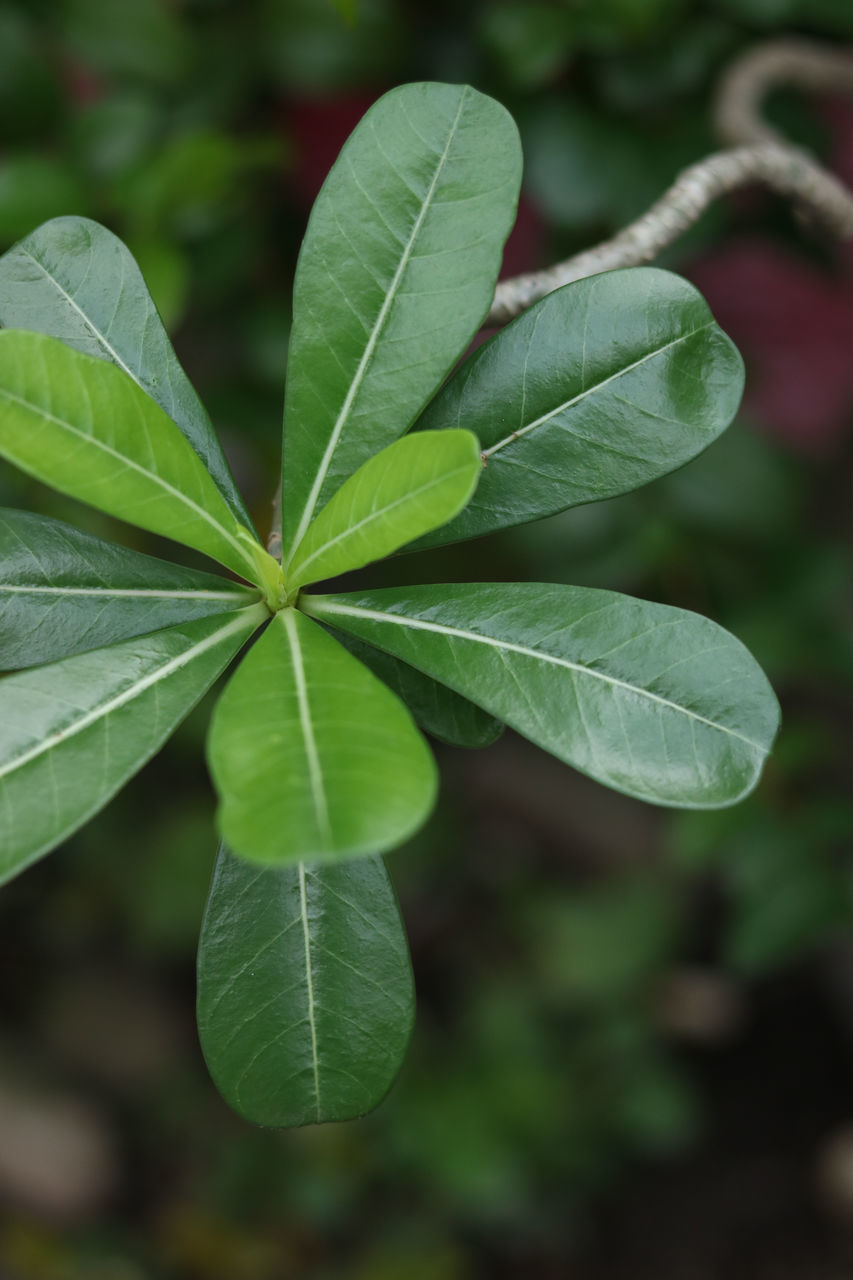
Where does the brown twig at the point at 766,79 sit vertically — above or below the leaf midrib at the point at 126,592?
above

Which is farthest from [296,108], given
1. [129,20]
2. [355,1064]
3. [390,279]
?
[355,1064]

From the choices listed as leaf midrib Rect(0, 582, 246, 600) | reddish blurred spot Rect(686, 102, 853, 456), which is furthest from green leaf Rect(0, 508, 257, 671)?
reddish blurred spot Rect(686, 102, 853, 456)

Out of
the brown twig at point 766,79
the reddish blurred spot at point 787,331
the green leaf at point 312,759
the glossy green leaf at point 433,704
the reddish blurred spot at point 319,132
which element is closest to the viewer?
the green leaf at point 312,759

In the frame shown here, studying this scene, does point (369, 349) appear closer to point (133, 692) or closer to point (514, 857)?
point (133, 692)

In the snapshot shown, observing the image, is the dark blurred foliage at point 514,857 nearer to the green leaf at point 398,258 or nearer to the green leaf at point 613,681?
the green leaf at point 398,258

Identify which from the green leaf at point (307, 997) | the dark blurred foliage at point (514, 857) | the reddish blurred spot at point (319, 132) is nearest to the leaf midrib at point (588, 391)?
the green leaf at point (307, 997)

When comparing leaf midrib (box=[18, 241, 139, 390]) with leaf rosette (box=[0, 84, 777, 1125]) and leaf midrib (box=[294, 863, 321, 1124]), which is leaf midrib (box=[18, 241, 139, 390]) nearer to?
leaf rosette (box=[0, 84, 777, 1125])
